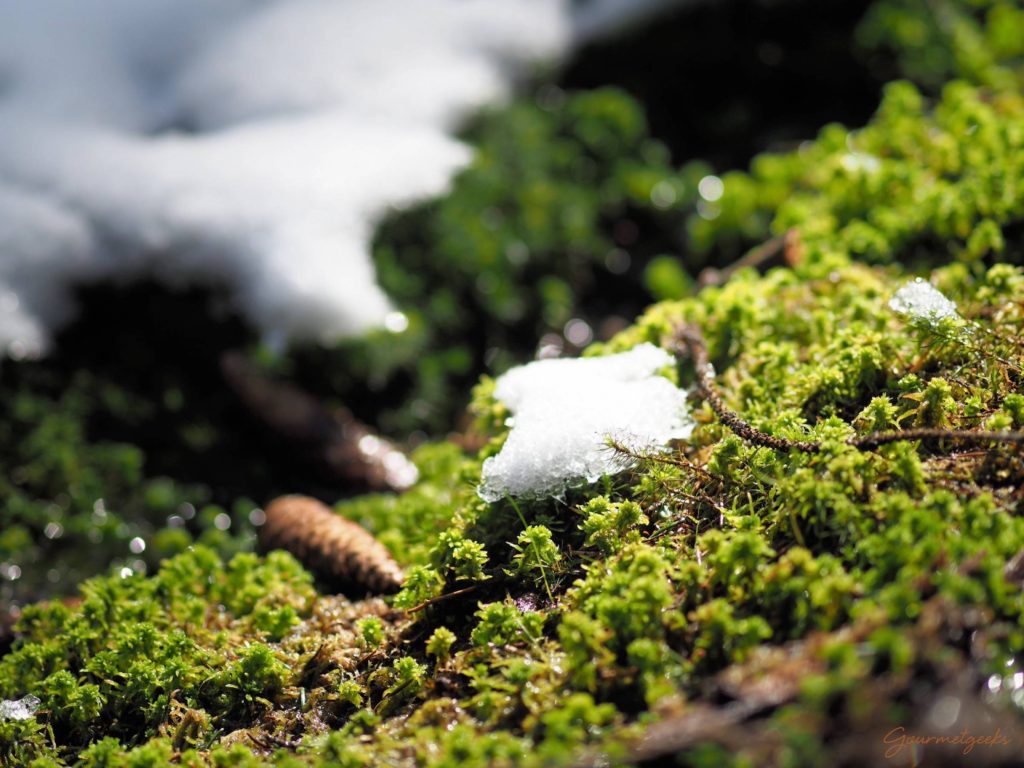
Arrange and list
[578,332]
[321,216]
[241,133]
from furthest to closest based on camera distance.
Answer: [241,133], [578,332], [321,216]

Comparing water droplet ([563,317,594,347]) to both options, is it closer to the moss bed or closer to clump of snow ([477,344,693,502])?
the moss bed

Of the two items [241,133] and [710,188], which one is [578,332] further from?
[241,133]

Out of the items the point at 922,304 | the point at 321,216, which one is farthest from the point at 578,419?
the point at 321,216

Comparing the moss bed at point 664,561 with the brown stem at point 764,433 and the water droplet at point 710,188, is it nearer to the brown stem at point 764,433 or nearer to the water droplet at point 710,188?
the brown stem at point 764,433

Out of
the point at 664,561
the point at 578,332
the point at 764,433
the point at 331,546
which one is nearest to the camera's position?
the point at 664,561

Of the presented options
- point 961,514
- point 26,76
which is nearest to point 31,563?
point 26,76

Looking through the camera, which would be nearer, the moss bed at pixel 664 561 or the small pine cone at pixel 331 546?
the moss bed at pixel 664 561

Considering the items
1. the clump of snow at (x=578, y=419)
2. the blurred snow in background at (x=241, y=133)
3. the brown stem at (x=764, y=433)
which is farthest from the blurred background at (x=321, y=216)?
the brown stem at (x=764, y=433)

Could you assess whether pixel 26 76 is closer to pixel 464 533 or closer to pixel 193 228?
pixel 193 228
